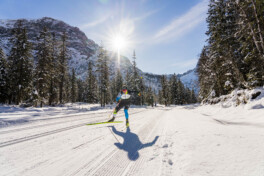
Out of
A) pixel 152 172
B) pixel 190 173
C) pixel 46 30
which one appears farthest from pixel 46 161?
pixel 46 30

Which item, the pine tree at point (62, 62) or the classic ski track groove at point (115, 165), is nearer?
the classic ski track groove at point (115, 165)

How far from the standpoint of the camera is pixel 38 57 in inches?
947

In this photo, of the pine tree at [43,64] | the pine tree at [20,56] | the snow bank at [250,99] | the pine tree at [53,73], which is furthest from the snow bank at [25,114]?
the snow bank at [250,99]

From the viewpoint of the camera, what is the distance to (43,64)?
24109mm

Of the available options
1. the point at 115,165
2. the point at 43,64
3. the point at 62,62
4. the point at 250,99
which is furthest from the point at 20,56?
the point at 250,99

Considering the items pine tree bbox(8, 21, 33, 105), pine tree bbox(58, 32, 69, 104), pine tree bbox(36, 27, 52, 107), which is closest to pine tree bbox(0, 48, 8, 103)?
pine tree bbox(8, 21, 33, 105)

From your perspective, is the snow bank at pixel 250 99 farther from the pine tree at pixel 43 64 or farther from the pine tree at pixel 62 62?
the pine tree at pixel 62 62

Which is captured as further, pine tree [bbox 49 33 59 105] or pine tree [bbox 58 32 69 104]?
pine tree [bbox 58 32 69 104]

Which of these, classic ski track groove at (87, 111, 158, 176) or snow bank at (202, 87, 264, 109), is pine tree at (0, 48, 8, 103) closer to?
classic ski track groove at (87, 111, 158, 176)

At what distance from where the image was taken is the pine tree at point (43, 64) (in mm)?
23844

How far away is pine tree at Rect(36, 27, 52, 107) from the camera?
2384 cm

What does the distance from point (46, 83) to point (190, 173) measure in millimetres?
28494

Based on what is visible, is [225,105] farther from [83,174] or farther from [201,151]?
[83,174]

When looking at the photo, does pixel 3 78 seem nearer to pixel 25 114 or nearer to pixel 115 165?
pixel 25 114
